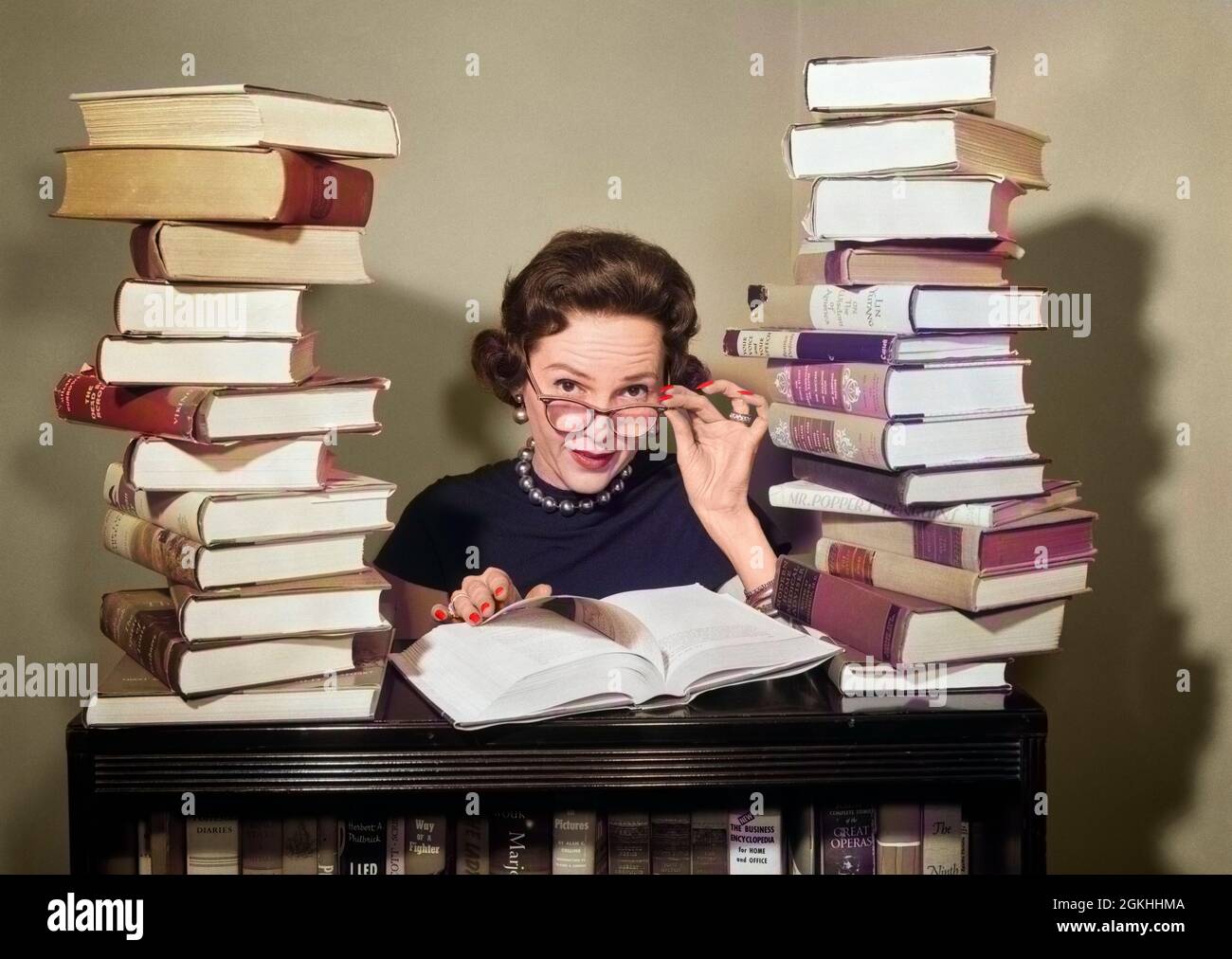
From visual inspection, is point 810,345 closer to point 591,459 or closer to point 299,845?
point 591,459

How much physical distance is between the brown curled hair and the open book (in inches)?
24.1

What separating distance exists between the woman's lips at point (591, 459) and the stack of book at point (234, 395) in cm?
65

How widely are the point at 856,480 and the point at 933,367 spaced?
18cm

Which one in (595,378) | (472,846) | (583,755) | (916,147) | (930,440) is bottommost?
(472,846)

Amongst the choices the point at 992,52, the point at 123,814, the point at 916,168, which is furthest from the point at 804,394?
the point at 123,814

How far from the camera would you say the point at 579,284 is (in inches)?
78.4

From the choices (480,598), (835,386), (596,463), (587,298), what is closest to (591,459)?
(596,463)

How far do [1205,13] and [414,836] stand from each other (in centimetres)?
150

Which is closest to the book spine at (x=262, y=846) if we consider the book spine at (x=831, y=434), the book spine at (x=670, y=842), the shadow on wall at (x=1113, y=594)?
the book spine at (x=670, y=842)

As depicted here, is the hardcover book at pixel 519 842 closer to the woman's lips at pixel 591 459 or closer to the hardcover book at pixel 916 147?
the woman's lips at pixel 591 459

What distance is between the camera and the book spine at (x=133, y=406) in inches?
51.6

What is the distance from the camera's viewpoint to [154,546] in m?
1.41

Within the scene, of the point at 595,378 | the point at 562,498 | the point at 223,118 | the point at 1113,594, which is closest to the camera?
the point at 223,118

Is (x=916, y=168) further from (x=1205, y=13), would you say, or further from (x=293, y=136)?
(x=293, y=136)
